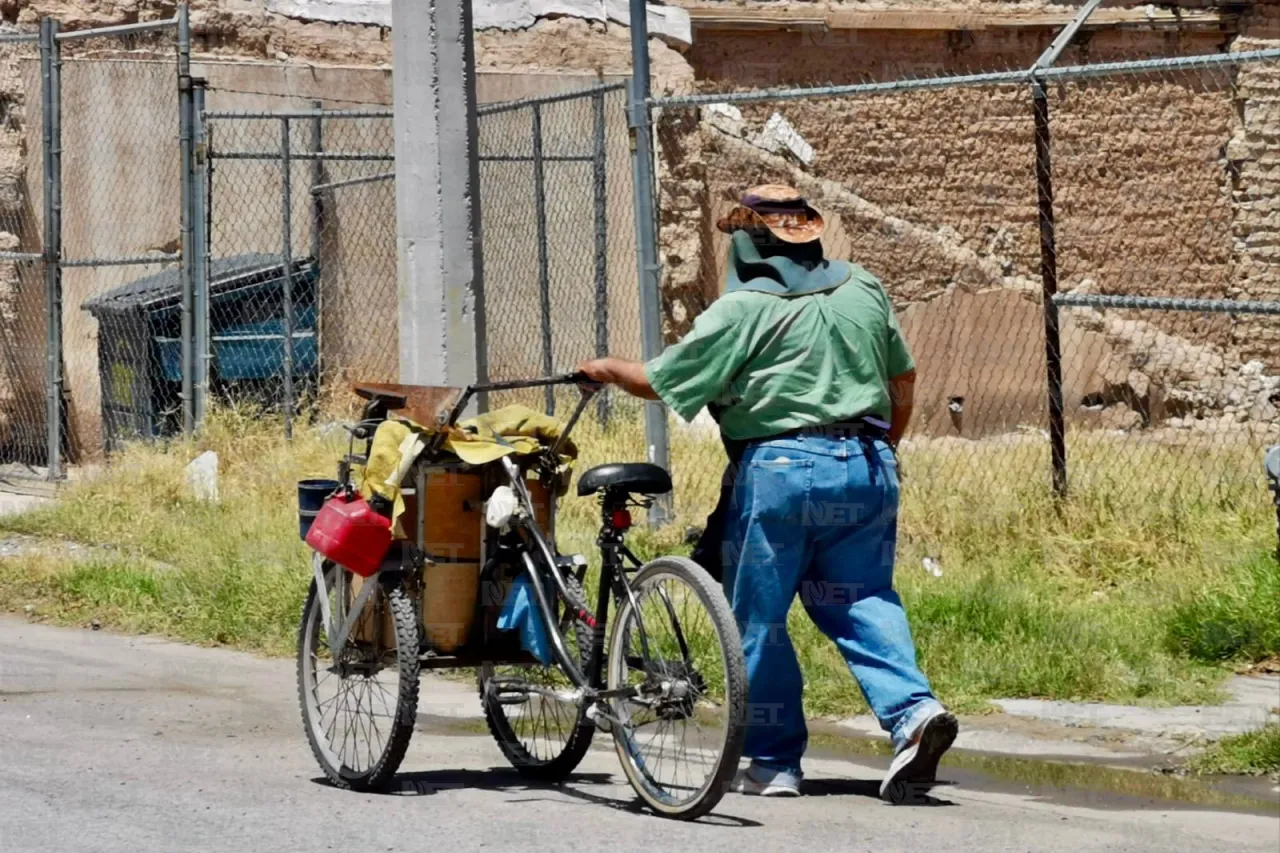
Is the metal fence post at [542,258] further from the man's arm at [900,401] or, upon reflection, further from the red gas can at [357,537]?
the red gas can at [357,537]

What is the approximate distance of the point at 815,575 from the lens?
5891 millimetres

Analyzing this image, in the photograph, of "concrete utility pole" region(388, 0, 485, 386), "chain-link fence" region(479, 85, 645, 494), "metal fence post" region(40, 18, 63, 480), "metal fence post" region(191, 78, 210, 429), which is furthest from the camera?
"chain-link fence" region(479, 85, 645, 494)

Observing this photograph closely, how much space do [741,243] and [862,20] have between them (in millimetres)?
10488

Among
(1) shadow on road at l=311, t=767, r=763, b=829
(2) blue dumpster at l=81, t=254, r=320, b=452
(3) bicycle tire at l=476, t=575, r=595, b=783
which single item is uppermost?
(2) blue dumpster at l=81, t=254, r=320, b=452

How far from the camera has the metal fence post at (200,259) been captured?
12016 millimetres

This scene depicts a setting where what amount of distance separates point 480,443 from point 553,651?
63cm

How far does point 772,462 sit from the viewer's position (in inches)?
225

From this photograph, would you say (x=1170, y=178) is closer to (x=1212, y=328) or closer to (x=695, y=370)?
(x=1212, y=328)

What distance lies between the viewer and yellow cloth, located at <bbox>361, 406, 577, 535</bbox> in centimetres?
576

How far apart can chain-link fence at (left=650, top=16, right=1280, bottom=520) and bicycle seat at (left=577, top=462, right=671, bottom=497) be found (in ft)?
29.5

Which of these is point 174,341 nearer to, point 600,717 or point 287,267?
point 287,267

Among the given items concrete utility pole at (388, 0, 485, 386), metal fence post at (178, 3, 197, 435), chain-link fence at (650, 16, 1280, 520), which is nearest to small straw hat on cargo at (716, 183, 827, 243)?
concrete utility pole at (388, 0, 485, 386)

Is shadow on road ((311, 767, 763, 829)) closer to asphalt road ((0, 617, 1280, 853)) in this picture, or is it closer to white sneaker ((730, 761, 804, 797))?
asphalt road ((0, 617, 1280, 853))

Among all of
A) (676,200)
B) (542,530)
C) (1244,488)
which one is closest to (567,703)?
(542,530)
